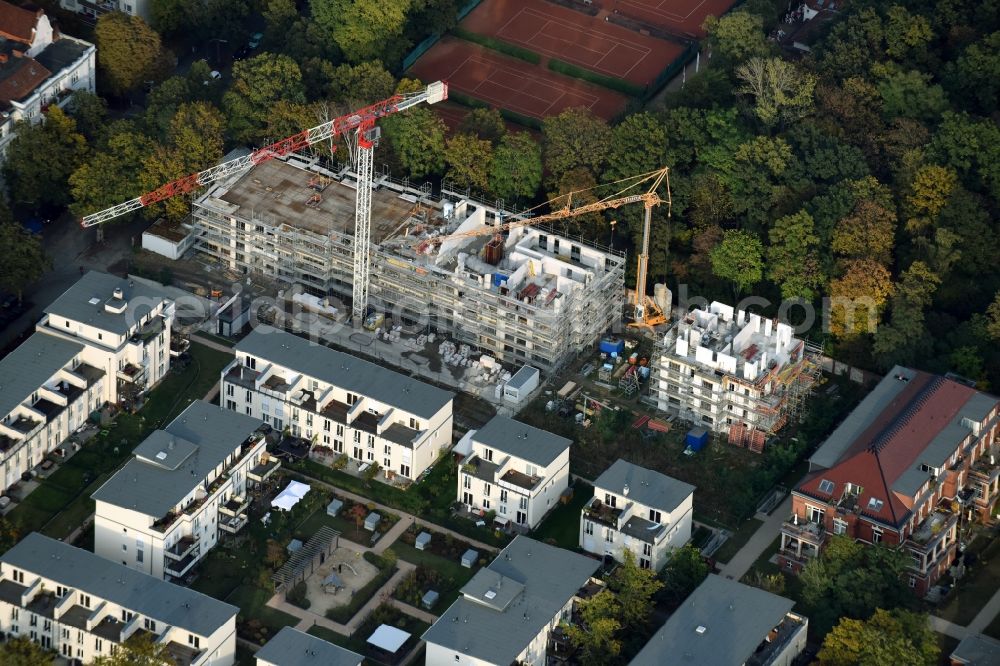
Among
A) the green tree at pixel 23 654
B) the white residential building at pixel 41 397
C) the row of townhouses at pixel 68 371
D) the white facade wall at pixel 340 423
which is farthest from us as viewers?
the white facade wall at pixel 340 423

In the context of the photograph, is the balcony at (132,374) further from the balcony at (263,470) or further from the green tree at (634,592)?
the green tree at (634,592)

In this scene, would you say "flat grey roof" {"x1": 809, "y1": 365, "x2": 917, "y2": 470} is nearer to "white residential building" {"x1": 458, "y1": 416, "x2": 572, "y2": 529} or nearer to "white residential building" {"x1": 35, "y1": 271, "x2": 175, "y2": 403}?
"white residential building" {"x1": 458, "y1": 416, "x2": 572, "y2": 529}

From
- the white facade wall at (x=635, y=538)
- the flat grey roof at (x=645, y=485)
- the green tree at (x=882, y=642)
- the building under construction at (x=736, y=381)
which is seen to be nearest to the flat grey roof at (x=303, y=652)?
the white facade wall at (x=635, y=538)

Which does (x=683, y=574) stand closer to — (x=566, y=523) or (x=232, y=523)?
(x=566, y=523)

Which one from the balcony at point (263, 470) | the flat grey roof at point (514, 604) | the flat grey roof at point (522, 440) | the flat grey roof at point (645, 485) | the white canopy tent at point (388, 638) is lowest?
the white canopy tent at point (388, 638)

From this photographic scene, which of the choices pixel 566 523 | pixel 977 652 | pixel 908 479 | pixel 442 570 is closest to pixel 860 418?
pixel 908 479

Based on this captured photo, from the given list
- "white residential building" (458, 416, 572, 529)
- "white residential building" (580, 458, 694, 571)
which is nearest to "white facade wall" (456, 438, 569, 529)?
"white residential building" (458, 416, 572, 529)

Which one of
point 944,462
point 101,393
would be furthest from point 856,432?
point 101,393
